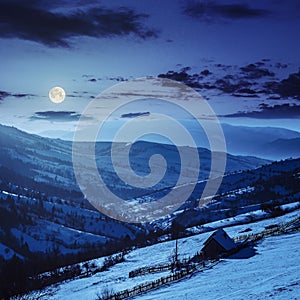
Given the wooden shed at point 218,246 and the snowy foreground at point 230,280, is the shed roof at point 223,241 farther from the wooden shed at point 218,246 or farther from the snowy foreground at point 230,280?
the snowy foreground at point 230,280

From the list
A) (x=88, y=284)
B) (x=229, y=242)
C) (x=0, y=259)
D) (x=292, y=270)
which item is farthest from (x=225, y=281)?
(x=0, y=259)

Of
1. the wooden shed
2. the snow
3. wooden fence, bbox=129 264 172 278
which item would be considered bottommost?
wooden fence, bbox=129 264 172 278

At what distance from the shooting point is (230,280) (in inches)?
1791

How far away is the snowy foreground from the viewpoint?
38406mm

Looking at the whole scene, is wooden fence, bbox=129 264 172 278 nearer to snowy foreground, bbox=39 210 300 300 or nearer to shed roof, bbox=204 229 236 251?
snowy foreground, bbox=39 210 300 300

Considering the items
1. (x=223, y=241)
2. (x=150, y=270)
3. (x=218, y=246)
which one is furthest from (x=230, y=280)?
(x=150, y=270)

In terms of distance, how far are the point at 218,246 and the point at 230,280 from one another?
2591cm

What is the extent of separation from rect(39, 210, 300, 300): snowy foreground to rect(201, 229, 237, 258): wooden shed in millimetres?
5590

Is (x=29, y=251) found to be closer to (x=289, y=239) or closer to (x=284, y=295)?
(x=289, y=239)

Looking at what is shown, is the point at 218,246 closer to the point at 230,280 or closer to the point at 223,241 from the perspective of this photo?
the point at 223,241

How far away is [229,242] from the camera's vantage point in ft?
237

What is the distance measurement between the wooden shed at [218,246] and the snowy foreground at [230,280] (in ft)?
18.3

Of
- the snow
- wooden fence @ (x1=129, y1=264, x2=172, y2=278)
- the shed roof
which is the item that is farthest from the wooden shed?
the snow

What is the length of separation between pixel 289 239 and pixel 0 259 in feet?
454
